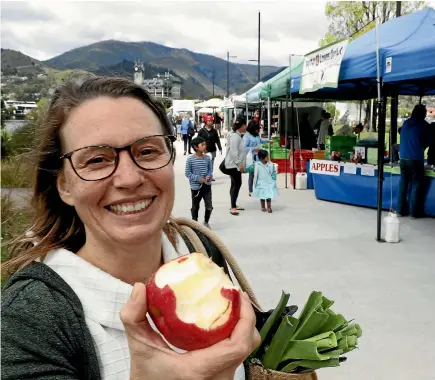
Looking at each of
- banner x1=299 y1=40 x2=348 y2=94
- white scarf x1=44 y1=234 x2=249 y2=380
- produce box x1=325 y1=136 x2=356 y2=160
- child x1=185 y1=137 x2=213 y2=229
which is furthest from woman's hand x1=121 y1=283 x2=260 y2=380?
produce box x1=325 y1=136 x2=356 y2=160

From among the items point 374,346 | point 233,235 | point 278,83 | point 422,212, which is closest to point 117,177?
point 374,346

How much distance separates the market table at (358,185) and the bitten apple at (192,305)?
25.9 feet

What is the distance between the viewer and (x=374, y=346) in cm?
391

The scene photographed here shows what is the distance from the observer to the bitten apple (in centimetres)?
94

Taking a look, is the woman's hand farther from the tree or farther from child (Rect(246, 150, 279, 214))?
the tree

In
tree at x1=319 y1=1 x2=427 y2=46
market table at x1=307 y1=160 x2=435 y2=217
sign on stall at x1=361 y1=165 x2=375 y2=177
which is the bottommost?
market table at x1=307 y1=160 x2=435 y2=217

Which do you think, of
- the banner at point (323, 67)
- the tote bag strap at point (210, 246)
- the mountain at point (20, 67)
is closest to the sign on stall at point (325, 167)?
the banner at point (323, 67)

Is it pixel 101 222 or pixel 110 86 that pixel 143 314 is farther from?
pixel 110 86

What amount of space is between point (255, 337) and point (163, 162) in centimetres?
56

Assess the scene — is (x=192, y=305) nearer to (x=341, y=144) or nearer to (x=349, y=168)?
(x=349, y=168)

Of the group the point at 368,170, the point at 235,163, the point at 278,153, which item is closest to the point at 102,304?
the point at 235,163

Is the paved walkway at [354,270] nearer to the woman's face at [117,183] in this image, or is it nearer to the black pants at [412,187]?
the black pants at [412,187]

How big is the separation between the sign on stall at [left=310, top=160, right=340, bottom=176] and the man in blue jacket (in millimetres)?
1576

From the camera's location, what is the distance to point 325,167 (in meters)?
9.85
